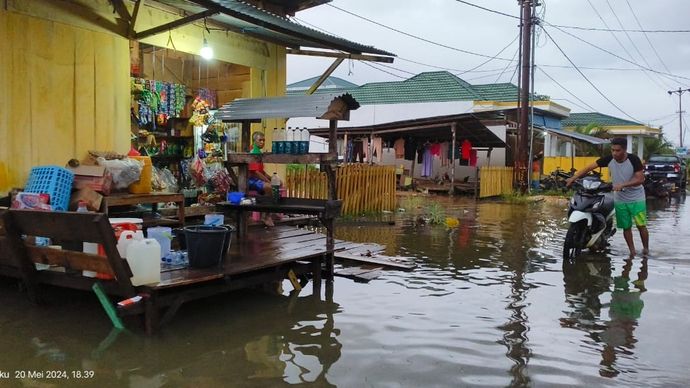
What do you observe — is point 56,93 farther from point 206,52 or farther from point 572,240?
point 572,240

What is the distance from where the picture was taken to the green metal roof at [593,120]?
37.8 m

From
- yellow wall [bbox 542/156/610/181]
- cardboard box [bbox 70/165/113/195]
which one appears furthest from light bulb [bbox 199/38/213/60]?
yellow wall [bbox 542/156/610/181]

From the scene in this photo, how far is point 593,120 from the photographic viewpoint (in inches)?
1559

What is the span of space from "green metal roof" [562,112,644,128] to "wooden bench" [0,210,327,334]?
119 feet

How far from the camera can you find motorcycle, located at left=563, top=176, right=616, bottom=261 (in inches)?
319

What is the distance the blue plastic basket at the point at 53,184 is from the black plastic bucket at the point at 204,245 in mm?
2835

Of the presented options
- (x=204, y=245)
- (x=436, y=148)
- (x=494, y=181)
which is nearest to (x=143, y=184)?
(x=204, y=245)

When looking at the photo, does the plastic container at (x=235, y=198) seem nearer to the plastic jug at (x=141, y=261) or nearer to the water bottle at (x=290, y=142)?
the water bottle at (x=290, y=142)

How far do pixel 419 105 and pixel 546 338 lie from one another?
23.5 meters

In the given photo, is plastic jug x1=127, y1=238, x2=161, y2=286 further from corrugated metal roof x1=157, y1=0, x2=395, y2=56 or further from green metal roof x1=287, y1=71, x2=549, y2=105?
green metal roof x1=287, y1=71, x2=549, y2=105

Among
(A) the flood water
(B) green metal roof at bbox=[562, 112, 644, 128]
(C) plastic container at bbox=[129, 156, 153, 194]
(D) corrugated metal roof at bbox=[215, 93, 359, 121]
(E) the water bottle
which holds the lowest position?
(A) the flood water

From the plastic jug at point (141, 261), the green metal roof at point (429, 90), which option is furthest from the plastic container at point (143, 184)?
the green metal roof at point (429, 90)

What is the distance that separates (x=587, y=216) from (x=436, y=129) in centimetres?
1218

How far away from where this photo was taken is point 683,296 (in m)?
6.03
